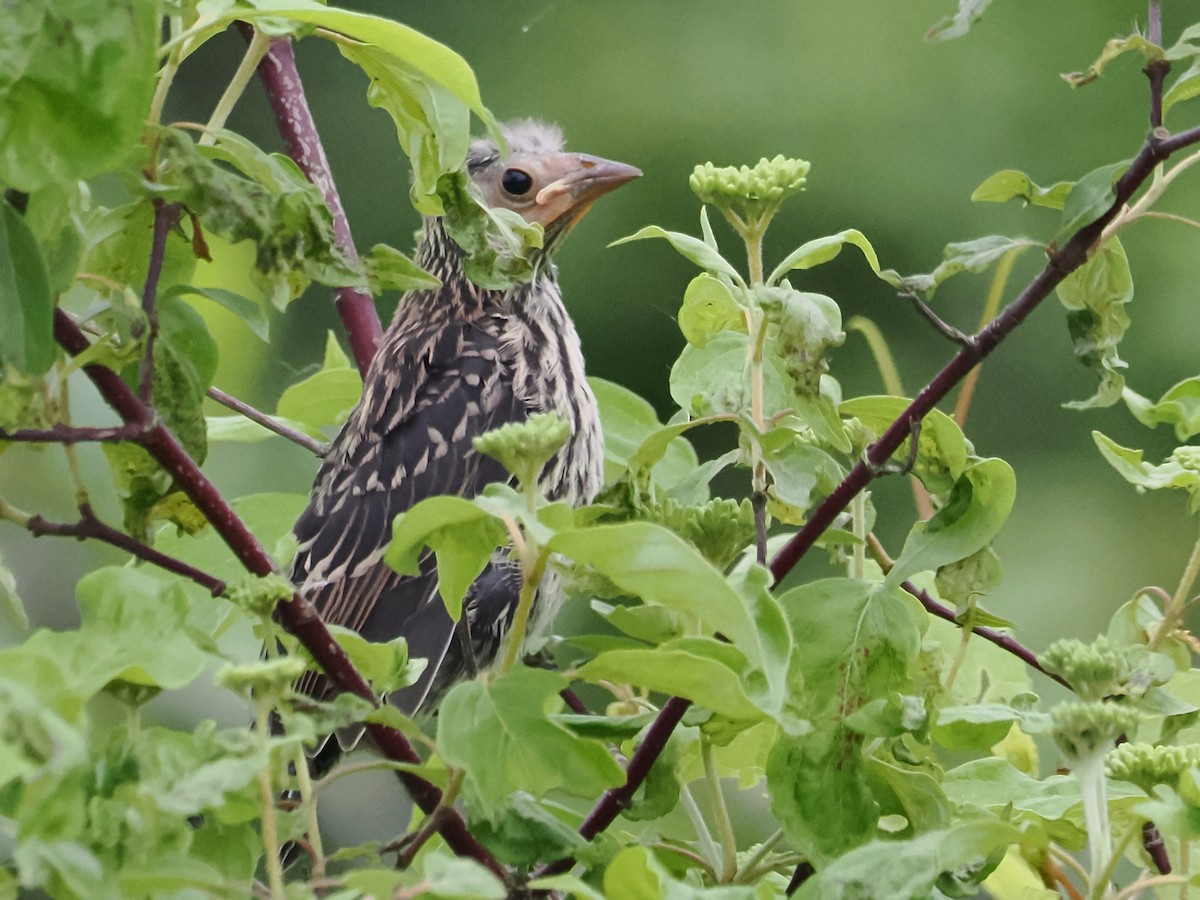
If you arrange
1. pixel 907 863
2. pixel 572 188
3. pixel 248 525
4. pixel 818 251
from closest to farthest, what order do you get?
pixel 907 863 < pixel 818 251 < pixel 248 525 < pixel 572 188

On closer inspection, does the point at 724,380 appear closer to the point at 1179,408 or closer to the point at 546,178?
the point at 1179,408

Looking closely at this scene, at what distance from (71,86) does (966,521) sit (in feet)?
1.56

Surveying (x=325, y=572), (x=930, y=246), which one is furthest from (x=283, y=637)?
(x=930, y=246)

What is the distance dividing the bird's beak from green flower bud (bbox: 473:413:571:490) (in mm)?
1390

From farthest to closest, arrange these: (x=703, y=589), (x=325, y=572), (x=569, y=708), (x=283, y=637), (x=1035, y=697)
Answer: (x=325, y=572) < (x=569, y=708) < (x=1035, y=697) < (x=283, y=637) < (x=703, y=589)

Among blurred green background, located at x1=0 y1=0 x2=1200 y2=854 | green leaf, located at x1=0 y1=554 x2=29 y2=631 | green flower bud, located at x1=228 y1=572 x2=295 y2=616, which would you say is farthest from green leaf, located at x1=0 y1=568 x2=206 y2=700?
blurred green background, located at x1=0 y1=0 x2=1200 y2=854

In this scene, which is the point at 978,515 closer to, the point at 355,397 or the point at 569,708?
the point at 569,708

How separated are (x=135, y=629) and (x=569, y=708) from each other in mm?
581

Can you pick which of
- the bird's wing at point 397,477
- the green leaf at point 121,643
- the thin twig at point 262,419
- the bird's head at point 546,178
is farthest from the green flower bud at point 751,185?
the bird's head at point 546,178

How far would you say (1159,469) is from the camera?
0.92 m

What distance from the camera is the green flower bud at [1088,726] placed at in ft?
2.12

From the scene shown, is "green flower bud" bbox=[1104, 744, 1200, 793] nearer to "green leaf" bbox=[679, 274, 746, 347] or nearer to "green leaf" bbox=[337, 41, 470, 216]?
"green leaf" bbox=[679, 274, 746, 347]

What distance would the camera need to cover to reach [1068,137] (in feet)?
12.6

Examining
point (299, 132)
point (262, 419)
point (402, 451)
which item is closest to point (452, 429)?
point (402, 451)
